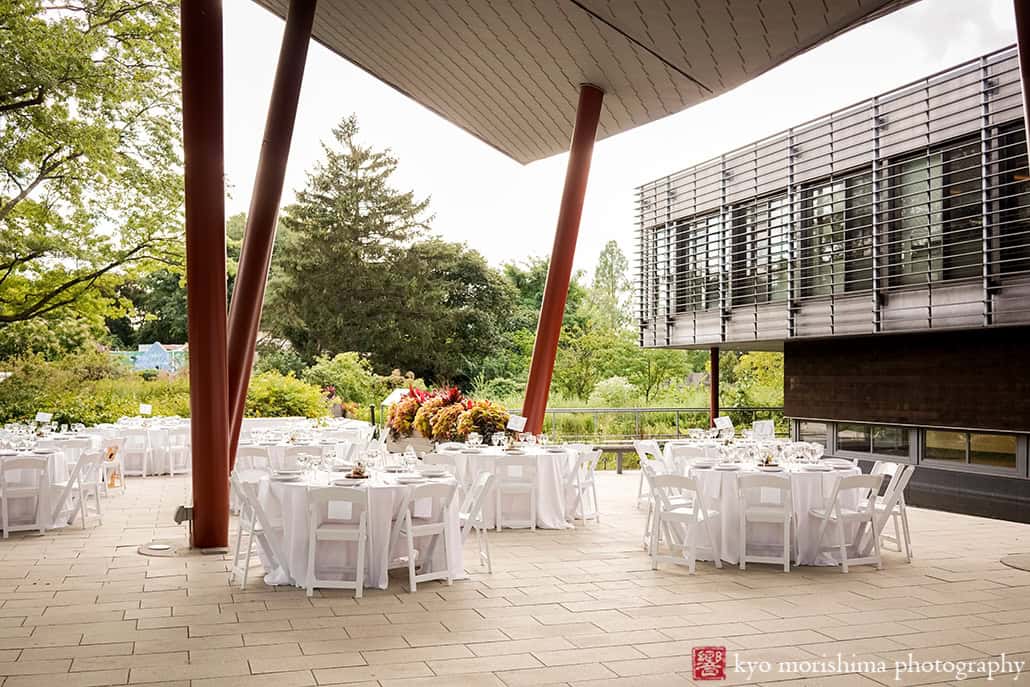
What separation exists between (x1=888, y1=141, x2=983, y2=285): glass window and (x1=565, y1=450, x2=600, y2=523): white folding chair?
5464 millimetres

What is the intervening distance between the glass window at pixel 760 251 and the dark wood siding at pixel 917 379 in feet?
3.52

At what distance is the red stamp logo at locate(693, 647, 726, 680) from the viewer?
14.8 feet

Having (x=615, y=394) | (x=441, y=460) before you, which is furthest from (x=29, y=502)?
(x=615, y=394)

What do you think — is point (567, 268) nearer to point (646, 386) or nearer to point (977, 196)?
point (977, 196)

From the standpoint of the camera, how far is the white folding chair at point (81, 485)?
8.73m

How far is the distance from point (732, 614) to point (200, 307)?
5002 mm

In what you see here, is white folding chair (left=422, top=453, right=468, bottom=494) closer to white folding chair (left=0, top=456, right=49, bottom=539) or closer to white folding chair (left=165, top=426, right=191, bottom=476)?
white folding chair (left=0, top=456, right=49, bottom=539)

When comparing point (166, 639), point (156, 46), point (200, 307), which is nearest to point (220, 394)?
point (200, 307)

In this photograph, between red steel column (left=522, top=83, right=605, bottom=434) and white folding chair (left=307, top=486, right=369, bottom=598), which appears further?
red steel column (left=522, top=83, right=605, bottom=434)

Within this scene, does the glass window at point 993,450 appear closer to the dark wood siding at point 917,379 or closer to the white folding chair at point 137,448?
the dark wood siding at point 917,379

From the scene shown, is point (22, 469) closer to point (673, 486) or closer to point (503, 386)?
point (673, 486)

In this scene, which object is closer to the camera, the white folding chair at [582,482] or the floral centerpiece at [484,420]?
the white folding chair at [582,482]

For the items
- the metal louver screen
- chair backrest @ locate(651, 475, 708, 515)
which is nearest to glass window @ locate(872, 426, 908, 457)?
the metal louver screen

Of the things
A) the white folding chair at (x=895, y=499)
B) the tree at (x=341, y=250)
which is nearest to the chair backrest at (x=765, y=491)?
the white folding chair at (x=895, y=499)
